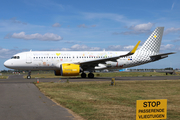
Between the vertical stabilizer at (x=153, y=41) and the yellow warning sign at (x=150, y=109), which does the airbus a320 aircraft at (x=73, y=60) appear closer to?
the vertical stabilizer at (x=153, y=41)

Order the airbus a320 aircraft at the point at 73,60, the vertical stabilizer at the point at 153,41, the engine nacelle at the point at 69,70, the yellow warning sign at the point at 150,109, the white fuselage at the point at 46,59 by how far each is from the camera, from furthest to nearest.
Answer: the vertical stabilizer at the point at 153,41, the white fuselage at the point at 46,59, the airbus a320 aircraft at the point at 73,60, the engine nacelle at the point at 69,70, the yellow warning sign at the point at 150,109

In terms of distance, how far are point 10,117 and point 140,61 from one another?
2872 centimetres

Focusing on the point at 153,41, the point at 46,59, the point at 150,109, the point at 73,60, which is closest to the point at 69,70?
the point at 73,60

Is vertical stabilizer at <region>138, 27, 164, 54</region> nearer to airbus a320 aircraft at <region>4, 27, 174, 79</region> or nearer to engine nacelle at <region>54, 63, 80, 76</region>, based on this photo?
airbus a320 aircraft at <region>4, 27, 174, 79</region>

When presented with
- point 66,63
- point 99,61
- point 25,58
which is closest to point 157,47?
point 99,61

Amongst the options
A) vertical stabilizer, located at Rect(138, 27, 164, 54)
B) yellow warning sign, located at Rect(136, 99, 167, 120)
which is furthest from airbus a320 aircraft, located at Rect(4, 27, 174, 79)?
yellow warning sign, located at Rect(136, 99, 167, 120)

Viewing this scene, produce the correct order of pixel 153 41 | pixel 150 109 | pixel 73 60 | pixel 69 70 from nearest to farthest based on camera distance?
pixel 150 109 → pixel 69 70 → pixel 73 60 → pixel 153 41

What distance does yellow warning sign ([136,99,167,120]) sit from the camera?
502 centimetres

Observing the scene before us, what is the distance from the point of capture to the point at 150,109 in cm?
513

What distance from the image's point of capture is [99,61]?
29422 millimetres

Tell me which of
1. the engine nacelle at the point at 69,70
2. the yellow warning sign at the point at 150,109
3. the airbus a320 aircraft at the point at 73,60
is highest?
the airbus a320 aircraft at the point at 73,60

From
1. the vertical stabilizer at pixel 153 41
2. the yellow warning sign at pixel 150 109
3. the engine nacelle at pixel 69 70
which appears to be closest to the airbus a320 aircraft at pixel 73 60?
the engine nacelle at pixel 69 70

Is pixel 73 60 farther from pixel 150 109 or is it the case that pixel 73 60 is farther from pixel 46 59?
pixel 150 109

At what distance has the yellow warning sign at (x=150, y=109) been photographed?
5.02 meters
